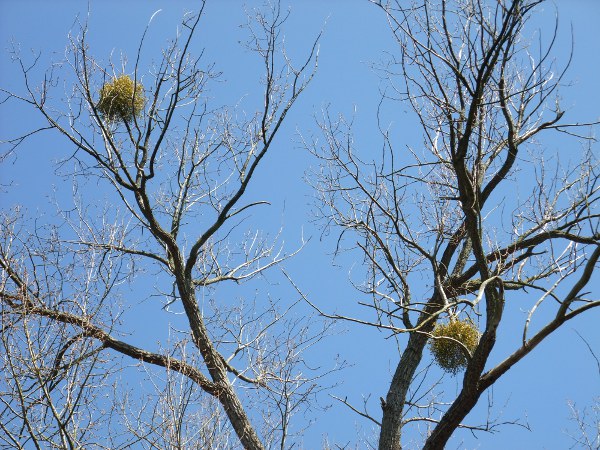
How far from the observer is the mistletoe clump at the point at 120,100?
17.8 feet

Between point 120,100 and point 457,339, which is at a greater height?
point 120,100

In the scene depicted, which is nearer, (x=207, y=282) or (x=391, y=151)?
(x=391, y=151)

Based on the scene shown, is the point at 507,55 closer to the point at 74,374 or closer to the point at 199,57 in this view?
the point at 199,57

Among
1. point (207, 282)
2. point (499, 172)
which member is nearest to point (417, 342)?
point (499, 172)

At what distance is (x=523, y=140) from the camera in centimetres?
483

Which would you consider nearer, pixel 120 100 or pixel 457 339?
pixel 457 339

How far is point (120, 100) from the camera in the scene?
5453mm

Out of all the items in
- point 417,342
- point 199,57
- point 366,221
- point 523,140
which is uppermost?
point 199,57

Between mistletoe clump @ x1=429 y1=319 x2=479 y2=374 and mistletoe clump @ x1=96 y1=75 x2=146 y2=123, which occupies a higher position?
mistletoe clump @ x1=96 y1=75 x2=146 y2=123

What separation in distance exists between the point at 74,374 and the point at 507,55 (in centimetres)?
356

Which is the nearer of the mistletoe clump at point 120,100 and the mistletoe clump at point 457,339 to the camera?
the mistletoe clump at point 457,339

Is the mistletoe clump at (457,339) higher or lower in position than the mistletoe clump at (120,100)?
lower

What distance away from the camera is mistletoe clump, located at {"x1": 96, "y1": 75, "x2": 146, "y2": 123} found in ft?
17.8

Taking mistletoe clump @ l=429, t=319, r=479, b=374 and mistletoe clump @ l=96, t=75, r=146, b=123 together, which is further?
mistletoe clump @ l=96, t=75, r=146, b=123
